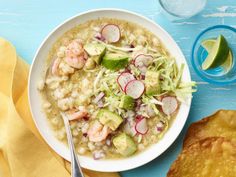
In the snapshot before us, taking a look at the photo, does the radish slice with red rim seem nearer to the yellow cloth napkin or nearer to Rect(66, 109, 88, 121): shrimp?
Rect(66, 109, 88, 121): shrimp

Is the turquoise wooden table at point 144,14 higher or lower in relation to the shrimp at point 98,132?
higher

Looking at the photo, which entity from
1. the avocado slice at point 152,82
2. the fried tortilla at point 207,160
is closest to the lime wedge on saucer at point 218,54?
the avocado slice at point 152,82

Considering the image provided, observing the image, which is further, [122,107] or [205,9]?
[205,9]

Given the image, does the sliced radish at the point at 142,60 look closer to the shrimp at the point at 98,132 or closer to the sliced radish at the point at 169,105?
the sliced radish at the point at 169,105

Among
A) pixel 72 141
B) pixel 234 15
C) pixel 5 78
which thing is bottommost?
pixel 72 141

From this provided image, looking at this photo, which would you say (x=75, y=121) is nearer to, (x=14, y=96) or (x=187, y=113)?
(x=14, y=96)

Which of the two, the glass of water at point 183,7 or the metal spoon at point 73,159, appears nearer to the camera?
the metal spoon at point 73,159

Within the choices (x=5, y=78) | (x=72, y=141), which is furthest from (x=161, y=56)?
(x=5, y=78)

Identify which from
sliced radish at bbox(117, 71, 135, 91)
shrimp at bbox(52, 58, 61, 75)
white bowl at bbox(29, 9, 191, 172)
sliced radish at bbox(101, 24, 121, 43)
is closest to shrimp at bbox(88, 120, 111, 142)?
white bowl at bbox(29, 9, 191, 172)
